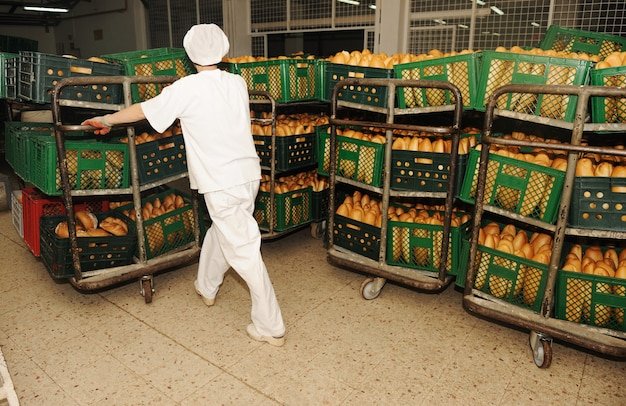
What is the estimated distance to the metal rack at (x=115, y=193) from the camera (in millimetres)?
2879

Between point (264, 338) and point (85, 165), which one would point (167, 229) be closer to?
point (85, 165)

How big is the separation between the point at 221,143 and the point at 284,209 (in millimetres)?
1661

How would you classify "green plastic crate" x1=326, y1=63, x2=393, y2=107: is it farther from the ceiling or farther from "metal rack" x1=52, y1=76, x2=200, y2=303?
the ceiling

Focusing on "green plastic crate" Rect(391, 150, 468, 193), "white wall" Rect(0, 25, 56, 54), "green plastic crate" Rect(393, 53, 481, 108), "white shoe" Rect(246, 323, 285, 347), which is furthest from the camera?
"white wall" Rect(0, 25, 56, 54)

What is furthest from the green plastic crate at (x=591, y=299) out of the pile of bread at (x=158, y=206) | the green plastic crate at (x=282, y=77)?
the pile of bread at (x=158, y=206)

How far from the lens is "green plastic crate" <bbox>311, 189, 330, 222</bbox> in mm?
4562

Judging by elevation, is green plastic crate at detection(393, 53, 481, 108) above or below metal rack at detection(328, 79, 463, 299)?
above

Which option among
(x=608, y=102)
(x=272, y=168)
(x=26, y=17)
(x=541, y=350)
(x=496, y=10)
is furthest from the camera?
(x=26, y=17)

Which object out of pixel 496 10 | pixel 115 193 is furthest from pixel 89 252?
pixel 496 10

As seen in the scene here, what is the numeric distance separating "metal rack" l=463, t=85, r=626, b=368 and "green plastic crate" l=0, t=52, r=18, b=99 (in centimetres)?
335

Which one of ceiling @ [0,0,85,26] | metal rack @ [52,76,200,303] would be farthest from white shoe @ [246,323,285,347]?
ceiling @ [0,0,85,26]

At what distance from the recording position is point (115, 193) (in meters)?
3.21

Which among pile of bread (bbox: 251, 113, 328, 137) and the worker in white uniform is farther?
pile of bread (bbox: 251, 113, 328, 137)

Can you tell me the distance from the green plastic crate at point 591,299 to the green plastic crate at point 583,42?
1967 millimetres
